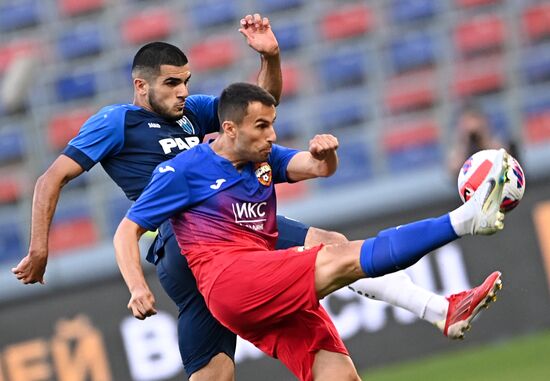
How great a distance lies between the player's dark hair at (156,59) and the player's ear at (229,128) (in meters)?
0.58

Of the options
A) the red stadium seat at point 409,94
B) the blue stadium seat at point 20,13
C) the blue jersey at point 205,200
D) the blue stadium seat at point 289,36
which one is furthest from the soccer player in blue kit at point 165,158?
the blue stadium seat at point 20,13

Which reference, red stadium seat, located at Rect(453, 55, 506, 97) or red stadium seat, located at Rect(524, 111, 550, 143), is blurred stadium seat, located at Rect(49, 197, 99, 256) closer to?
red stadium seat, located at Rect(453, 55, 506, 97)

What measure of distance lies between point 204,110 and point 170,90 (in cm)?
47

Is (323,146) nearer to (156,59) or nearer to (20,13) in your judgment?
(156,59)

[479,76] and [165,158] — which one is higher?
[165,158]

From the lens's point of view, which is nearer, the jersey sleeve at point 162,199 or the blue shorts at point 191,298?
the jersey sleeve at point 162,199

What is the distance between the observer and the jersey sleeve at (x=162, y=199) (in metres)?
6.04

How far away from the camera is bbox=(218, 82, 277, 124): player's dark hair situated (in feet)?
19.9

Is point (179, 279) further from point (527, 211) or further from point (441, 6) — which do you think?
point (441, 6)

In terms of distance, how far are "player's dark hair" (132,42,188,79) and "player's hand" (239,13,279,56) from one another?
0.45 meters

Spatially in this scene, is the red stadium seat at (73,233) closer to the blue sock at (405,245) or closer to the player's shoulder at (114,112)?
the player's shoulder at (114,112)

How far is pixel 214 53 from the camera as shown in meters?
13.7

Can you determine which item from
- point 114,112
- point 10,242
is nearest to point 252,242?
point 114,112

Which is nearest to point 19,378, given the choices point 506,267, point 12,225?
point 12,225
